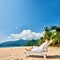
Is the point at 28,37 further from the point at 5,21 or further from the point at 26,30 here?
the point at 5,21

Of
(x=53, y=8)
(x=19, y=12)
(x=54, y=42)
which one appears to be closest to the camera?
(x=54, y=42)

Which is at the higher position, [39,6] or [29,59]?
[39,6]

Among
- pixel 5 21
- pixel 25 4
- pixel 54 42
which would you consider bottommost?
pixel 54 42

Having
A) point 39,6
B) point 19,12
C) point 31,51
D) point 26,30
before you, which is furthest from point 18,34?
point 31,51

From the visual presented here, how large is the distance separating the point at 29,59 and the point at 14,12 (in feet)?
32.7

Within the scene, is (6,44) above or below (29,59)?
above

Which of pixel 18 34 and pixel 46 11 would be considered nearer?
pixel 46 11

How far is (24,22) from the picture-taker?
1744 centimetres

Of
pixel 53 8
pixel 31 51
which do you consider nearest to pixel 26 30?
pixel 53 8

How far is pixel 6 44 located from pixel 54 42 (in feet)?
20.0

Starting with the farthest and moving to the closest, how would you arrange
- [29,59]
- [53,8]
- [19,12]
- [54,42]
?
[19,12], [53,8], [54,42], [29,59]

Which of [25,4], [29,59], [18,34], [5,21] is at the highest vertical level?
[25,4]

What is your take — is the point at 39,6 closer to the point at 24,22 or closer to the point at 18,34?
the point at 24,22

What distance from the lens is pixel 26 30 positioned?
17.6 meters
